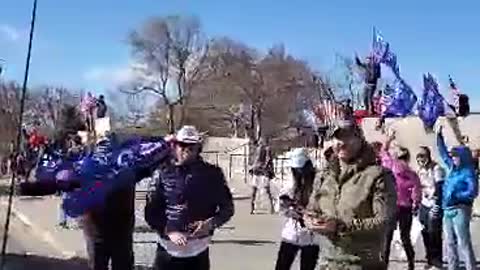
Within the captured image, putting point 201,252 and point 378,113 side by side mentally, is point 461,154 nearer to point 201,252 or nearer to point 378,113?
point 201,252

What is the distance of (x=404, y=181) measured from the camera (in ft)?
36.8

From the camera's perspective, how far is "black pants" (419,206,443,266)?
11969 mm

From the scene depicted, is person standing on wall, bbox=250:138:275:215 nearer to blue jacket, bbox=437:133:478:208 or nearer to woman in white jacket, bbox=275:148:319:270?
blue jacket, bbox=437:133:478:208

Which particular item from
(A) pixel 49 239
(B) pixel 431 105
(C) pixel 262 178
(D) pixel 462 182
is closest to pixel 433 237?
(D) pixel 462 182

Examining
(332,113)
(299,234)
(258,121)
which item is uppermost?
(258,121)

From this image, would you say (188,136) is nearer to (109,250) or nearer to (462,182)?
(109,250)

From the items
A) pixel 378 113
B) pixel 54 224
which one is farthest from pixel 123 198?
pixel 378 113

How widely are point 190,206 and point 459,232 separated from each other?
17.2 feet

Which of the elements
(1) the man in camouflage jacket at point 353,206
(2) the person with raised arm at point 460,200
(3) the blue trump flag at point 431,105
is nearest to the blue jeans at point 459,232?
(2) the person with raised arm at point 460,200

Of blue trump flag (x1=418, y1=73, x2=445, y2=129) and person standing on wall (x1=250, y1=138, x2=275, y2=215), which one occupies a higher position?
blue trump flag (x1=418, y1=73, x2=445, y2=129)

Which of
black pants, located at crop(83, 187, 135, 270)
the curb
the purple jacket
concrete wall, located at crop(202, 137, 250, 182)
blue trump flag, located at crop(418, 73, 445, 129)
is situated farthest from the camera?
concrete wall, located at crop(202, 137, 250, 182)

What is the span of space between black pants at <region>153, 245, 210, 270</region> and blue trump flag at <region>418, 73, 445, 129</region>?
14.3 m

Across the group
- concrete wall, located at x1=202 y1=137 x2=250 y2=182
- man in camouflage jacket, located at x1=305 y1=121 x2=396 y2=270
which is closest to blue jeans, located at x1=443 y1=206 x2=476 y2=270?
man in camouflage jacket, located at x1=305 y1=121 x2=396 y2=270

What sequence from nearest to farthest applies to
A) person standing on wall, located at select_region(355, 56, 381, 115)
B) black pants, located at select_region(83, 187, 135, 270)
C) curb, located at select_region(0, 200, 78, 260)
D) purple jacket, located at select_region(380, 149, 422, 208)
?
black pants, located at select_region(83, 187, 135, 270), purple jacket, located at select_region(380, 149, 422, 208), curb, located at select_region(0, 200, 78, 260), person standing on wall, located at select_region(355, 56, 381, 115)
